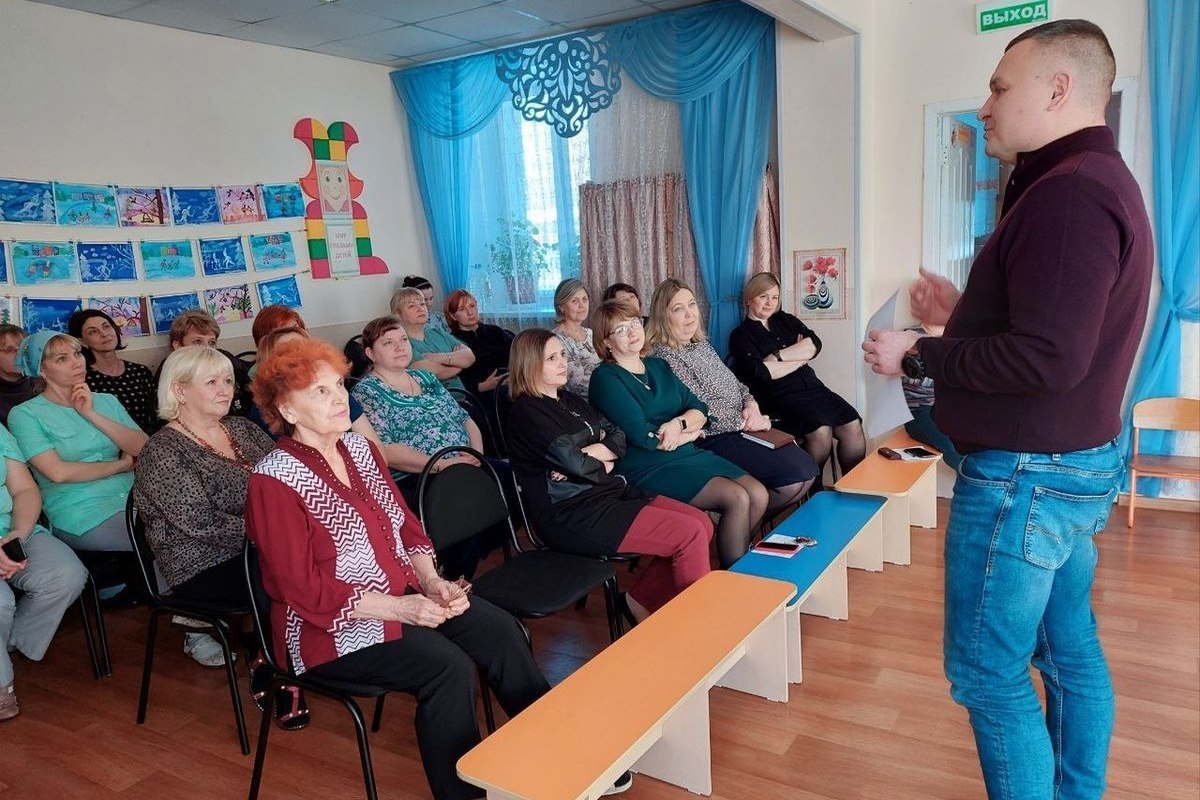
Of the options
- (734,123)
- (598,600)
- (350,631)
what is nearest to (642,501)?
(598,600)

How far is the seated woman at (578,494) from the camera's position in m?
2.75

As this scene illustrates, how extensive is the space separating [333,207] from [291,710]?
3726 millimetres

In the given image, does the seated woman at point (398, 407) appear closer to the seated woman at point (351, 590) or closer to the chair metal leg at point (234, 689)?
the chair metal leg at point (234, 689)

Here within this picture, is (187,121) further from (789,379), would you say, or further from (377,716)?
(377,716)

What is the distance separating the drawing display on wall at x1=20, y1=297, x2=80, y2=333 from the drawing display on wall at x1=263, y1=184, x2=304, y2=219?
4.07 feet

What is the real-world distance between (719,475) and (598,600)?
0.73 m

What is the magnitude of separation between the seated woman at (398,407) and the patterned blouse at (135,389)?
1.35 meters

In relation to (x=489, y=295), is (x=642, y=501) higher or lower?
lower

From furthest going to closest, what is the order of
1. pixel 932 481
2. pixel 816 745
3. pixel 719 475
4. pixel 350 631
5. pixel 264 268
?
pixel 264 268, pixel 932 481, pixel 719 475, pixel 816 745, pixel 350 631

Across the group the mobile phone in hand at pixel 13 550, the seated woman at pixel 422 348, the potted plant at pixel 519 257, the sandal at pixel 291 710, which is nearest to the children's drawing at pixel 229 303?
the seated woman at pixel 422 348

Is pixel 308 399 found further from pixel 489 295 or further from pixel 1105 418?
pixel 489 295

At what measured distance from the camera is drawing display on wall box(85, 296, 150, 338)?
4.47 metres

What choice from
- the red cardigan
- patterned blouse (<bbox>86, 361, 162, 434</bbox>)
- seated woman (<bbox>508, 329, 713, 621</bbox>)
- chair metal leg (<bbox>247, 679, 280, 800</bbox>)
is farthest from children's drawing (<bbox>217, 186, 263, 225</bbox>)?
chair metal leg (<bbox>247, 679, 280, 800</bbox>)

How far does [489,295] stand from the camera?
5.98 m
